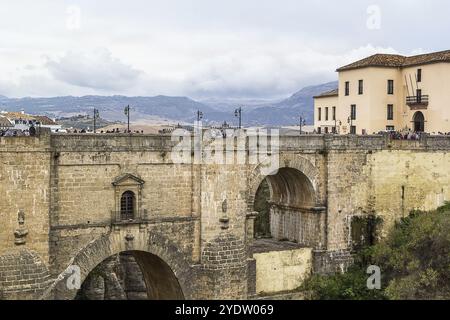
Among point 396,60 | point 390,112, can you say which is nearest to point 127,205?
point 390,112

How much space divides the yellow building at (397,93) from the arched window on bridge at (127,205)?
2209 centimetres

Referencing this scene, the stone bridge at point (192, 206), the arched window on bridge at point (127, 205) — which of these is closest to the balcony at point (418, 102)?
the stone bridge at point (192, 206)

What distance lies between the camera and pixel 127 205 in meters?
28.1

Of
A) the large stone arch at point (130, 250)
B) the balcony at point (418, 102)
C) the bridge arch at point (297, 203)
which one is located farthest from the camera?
the balcony at point (418, 102)

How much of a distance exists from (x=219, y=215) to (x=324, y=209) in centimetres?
728

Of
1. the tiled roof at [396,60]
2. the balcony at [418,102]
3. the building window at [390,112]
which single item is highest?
the tiled roof at [396,60]

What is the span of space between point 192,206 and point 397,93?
23.1 metres

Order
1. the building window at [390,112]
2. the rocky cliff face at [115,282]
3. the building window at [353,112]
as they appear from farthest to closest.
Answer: the building window at [353,112] < the building window at [390,112] < the rocky cliff face at [115,282]

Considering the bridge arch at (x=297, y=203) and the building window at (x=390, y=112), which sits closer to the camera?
the bridge arch at (x=297, y=203)

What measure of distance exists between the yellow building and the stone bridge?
630 cm

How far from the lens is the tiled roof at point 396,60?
1710 inches

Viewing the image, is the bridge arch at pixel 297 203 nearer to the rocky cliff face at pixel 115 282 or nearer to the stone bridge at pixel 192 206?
the stone bridge at pixel 192 206

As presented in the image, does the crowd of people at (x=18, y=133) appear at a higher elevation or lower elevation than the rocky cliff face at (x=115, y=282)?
higher
